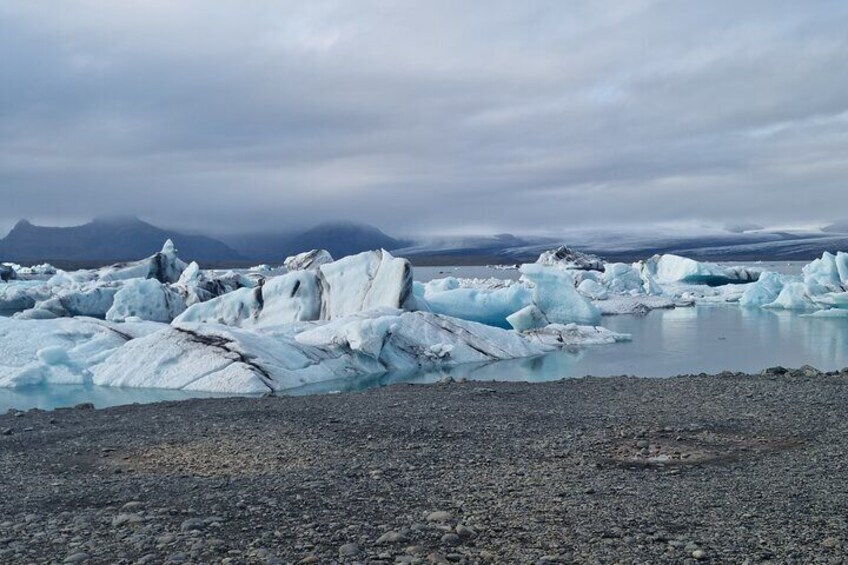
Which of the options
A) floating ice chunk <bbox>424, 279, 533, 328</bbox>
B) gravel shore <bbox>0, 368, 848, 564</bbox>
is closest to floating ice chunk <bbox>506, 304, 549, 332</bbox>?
floating ice chunk <bbox>424, 279, 533, 328</bbox>

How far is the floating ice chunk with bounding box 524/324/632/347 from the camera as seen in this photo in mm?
→ 17156

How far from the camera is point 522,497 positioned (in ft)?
15.5

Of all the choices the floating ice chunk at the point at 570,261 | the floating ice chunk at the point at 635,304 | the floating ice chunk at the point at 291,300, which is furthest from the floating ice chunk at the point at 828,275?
the floating ice chunk at the point at 570,261

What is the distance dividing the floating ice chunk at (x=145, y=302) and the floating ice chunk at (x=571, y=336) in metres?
9.59

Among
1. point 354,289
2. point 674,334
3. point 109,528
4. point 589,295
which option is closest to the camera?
point 109,528

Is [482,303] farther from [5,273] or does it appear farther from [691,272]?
[5,273]

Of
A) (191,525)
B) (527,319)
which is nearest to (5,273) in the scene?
(527,319)

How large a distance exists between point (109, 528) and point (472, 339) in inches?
432

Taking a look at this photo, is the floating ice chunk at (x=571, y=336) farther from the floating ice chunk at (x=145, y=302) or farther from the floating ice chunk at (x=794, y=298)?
the floating ice chunk at (x=794, y=298)

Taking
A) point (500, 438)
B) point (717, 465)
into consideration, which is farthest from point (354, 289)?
point (717, 465)

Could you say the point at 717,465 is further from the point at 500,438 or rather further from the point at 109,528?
the point at 109,528

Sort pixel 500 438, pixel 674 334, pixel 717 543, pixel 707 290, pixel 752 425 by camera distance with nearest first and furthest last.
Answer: pixel 717 543 → pixel 500 438 → pixel 752 425 → pixel 674 334 → pixel 707 290

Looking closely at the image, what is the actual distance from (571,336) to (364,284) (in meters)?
4.44

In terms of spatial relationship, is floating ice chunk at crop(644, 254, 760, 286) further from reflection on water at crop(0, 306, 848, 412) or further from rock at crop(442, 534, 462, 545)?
rock at crop(442, 534, 462, 545)
